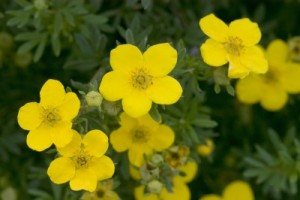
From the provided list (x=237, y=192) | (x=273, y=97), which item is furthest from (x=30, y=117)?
(x=273, y=97)

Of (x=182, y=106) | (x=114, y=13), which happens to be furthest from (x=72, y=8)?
(x=182, y=106)

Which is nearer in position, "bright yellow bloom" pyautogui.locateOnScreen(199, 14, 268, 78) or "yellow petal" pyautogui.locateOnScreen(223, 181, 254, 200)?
"bright yellow bloom" pyautogui.locateOnScreen(199, 14, 268, 78)

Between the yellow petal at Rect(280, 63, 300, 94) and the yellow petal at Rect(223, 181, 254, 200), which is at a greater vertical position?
the yellow petal at Rect(280, 63, 300, 94)

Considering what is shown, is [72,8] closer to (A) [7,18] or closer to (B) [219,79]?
(A) [7,18]

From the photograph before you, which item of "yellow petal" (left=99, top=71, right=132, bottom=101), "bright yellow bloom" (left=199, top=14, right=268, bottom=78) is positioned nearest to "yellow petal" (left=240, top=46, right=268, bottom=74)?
"bright yellow bloom" (left=199, top=14, right=268, bottom=78)

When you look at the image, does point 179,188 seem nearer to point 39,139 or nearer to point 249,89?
point 249,89

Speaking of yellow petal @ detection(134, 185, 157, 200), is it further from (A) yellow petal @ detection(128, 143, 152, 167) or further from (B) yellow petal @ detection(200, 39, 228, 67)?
(B) yellow petal @ detection(200, 39, 228, 67)
